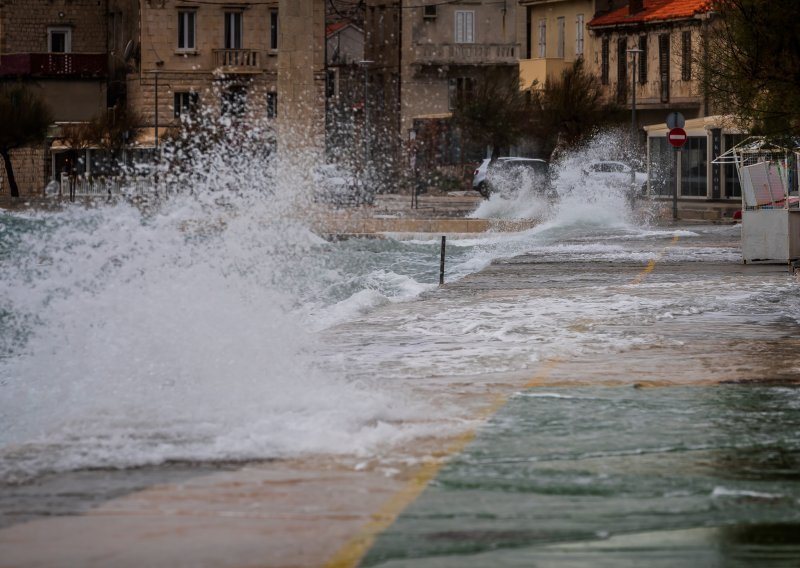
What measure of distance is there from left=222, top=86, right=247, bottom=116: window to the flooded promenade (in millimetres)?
58297

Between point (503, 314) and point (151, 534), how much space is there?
31.0 ft

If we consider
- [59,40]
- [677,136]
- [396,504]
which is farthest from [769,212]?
[59,40]

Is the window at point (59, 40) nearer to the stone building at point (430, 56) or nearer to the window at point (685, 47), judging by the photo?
the stone building at point (430, 56)

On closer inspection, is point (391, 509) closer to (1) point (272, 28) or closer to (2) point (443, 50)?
(1) point (272, 28)

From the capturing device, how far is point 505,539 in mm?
6336

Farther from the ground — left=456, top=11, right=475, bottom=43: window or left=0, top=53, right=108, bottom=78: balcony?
left=456, top=11, right=475, bottom=43: window

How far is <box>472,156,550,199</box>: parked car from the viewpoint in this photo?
2212 inches

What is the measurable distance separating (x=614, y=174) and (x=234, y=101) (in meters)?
25.4

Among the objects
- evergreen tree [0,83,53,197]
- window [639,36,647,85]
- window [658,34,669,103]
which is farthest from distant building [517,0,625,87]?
evergreen tree [0,83,53,197]

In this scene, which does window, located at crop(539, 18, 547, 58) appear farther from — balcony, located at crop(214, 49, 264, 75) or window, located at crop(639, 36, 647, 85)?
balcony, located at crop(214, 49, 264, 75)

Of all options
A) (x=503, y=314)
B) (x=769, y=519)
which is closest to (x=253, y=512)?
(x=769, y=519)

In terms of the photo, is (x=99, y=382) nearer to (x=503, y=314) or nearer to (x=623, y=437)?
(x=623, y=437)

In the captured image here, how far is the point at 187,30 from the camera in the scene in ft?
242

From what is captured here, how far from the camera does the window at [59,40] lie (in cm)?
7912
